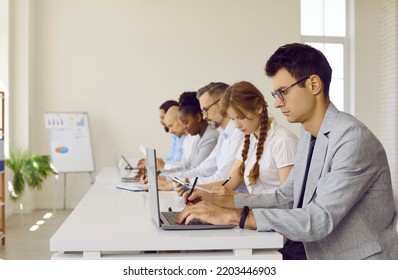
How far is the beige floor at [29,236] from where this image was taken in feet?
13.6

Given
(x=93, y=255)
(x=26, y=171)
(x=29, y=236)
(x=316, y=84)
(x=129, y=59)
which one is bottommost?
(x=29, y=236)

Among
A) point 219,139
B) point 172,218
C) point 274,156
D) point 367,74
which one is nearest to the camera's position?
point 172,218

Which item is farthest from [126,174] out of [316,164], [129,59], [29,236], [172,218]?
[129,59]

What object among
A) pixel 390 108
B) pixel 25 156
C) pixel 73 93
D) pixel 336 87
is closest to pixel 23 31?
pixel 73 93

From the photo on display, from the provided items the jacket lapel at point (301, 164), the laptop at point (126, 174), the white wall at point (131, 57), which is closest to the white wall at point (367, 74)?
the white wall at point (131, 57)

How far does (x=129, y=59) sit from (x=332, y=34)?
115 inches

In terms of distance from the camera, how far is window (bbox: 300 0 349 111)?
8031mm

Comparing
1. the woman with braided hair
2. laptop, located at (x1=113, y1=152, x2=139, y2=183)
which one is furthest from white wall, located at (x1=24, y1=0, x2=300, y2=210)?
the woman with braided hair

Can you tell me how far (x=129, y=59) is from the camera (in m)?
7.18

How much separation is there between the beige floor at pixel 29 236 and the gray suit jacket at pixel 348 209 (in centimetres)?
242

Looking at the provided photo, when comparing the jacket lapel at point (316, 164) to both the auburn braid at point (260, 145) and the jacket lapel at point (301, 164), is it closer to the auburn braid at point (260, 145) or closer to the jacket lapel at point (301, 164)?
the jacket lapel at point (301, 164)

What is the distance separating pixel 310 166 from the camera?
Answer: 172 cm

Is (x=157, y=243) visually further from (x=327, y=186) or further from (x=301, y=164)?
(x=301, y=164)

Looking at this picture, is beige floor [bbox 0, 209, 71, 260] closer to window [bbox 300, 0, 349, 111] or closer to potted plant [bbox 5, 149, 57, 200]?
potted plant [bbox 5, 149, 57, 200]
